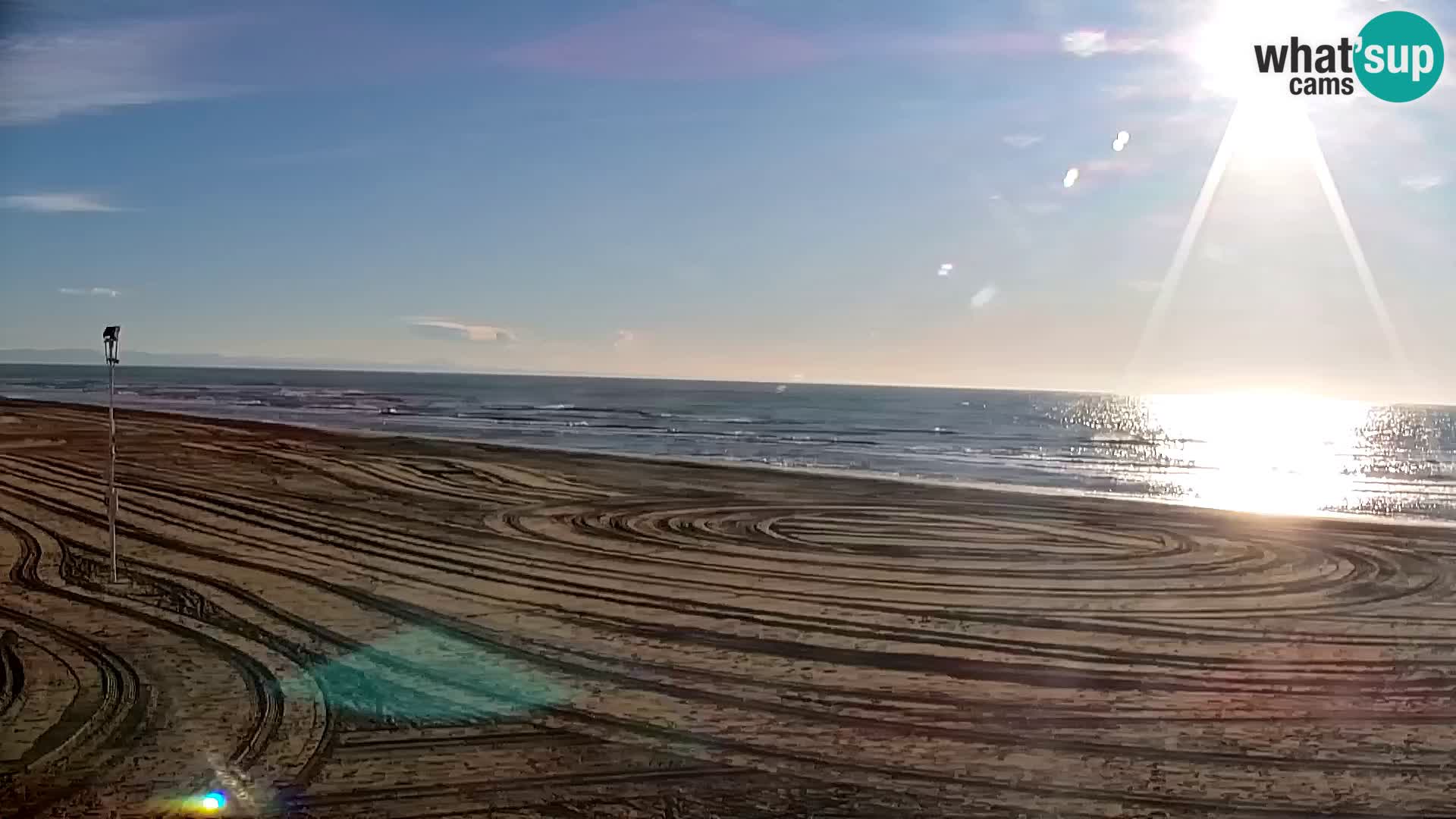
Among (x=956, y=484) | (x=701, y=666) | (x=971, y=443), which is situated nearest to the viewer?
(x=701, y=666)

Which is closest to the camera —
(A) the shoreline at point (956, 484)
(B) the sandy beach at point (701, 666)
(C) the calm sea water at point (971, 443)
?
(B) the sandy beach at point (701, 666)

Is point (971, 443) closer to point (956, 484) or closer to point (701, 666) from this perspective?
point (956, 484)

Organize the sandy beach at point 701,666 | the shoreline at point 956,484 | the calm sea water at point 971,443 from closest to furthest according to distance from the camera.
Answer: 1. the sandy beach at point 701,666
2. the shoreline at point 956,484
3. the calm sea water at point 971,443

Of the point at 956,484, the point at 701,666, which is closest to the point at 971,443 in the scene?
the point at 956,484

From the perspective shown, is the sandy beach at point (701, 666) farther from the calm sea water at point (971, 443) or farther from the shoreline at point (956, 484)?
the calm sea water at point (971, 443)

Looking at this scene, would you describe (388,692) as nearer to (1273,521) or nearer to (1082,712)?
(1082,712)

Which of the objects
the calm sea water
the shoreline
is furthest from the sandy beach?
the calm sea water

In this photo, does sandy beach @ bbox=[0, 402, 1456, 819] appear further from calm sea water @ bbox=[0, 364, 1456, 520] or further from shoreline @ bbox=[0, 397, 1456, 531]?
calm sea water @ bbox=[0, 364, 1456, 520]

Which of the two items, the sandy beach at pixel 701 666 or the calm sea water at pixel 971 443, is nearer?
the sandy beach at pixel 701 666

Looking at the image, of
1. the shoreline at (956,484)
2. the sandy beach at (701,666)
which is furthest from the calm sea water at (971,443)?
the sandy beach at (701,666)

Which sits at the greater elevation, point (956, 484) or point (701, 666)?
point (701, 666)
